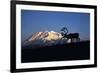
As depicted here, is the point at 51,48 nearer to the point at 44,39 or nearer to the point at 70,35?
the point at 44,39

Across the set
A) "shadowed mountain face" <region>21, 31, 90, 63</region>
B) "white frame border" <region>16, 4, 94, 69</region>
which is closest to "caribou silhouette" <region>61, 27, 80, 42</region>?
"shadowed mountain face" <region>21, 31, 90, 63</region>

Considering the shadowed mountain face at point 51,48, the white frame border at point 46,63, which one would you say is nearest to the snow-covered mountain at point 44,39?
the shadowed mountain face at point 51,48

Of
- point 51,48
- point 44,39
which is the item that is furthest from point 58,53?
point 44,39

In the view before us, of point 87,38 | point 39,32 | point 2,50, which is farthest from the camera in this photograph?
point 87,38

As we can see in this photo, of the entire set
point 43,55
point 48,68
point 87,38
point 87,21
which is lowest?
point 48,68

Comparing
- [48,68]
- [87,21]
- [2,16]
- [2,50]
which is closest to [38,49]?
[48,68]

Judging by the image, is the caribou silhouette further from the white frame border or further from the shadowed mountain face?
the white frame border

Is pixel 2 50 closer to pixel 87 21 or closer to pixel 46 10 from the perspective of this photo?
pixel 46 10
